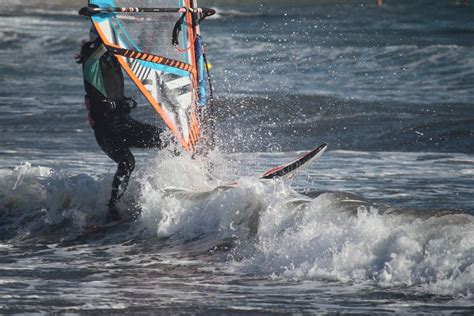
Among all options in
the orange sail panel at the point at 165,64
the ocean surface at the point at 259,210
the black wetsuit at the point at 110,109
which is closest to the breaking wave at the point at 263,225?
the ocean surface at the point at 259,210

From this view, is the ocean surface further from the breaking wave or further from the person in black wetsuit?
the person in black wetsuit

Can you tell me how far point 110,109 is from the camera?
8250 mm

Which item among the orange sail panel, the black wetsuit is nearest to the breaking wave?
the orange sail panel

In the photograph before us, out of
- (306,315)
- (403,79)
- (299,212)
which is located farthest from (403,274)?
(403,79)

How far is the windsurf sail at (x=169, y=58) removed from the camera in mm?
8844

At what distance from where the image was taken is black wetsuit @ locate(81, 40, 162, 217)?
823cm

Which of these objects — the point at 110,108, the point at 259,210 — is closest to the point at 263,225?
the point at 259,210

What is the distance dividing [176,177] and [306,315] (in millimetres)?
3426

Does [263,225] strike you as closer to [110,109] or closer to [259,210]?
[259,210]

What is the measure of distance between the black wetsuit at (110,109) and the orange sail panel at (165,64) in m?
0.42

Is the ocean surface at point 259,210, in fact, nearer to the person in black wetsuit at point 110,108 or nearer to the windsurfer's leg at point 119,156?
the windsurfer's leg at point 119,156

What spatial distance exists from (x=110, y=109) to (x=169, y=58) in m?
1.01

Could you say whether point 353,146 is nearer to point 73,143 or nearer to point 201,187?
point 73,143

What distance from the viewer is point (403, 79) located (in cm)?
2034
